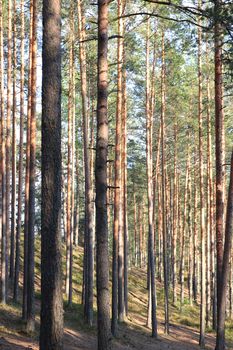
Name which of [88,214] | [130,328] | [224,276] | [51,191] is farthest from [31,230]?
[130,328]

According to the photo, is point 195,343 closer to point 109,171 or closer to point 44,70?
point 109,171

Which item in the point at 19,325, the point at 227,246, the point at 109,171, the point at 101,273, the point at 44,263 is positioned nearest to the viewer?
the point at 44,263

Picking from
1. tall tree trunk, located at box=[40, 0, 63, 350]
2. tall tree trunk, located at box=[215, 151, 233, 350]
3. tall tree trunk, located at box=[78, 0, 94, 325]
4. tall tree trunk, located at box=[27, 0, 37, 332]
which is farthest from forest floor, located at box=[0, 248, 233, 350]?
tall tree trunk, located at box=[40, 0, 63, 350]

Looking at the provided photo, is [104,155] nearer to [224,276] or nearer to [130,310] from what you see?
[224,276]

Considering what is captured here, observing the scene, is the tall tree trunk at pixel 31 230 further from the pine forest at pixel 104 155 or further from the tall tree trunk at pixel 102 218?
the tall tree trunk at pixel 102 218

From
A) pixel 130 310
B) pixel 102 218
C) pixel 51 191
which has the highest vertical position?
pixel 51 191

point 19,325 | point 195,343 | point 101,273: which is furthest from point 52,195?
point 195,343

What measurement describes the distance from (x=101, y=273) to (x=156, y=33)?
14948 mm

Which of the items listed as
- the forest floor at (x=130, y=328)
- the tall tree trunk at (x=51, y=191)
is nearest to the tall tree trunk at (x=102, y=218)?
the tall tree trunk at (x=51, y=191)

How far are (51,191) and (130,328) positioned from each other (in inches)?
558

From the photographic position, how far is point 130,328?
18.9 metres

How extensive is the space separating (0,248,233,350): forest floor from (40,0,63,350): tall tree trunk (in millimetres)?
5220

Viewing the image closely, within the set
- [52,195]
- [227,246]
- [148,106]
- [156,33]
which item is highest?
[156,33]

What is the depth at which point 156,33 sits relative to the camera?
20.5m
